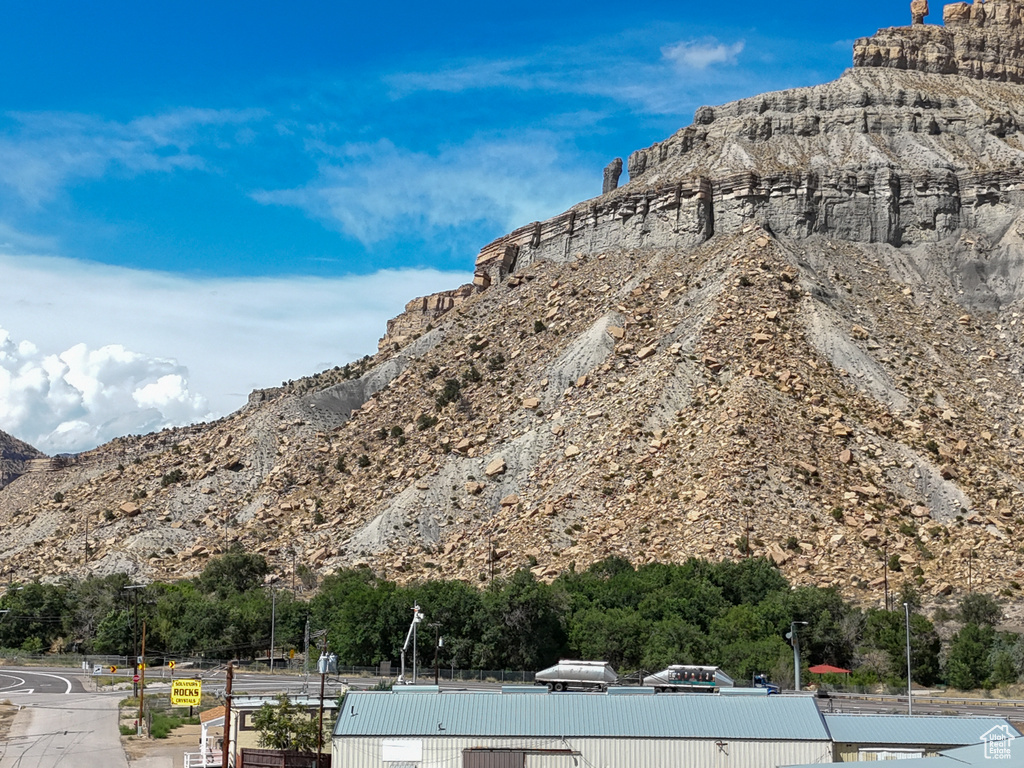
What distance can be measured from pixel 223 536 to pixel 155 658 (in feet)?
66.8

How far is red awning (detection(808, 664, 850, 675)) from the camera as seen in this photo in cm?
7219

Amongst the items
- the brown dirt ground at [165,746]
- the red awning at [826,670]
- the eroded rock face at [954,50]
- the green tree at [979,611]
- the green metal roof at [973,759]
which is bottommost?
the brown dirt ground at [165,746]

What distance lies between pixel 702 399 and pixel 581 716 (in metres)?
58.1

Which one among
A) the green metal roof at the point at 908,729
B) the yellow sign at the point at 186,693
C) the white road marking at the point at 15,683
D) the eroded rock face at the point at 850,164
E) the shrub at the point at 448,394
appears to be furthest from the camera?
the eroded rock face at the point at 850,164

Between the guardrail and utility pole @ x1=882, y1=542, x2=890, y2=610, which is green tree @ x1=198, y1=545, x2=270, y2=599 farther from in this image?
the guardrail

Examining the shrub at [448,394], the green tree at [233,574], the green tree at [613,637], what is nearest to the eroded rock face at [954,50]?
the shrub at [448,394]

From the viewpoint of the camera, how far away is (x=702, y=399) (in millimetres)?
100438

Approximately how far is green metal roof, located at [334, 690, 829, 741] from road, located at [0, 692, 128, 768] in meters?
12.9

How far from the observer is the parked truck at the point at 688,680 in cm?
4912

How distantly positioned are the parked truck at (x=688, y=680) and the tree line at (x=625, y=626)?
1797cm

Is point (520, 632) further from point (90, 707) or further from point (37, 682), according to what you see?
point (37, 682)

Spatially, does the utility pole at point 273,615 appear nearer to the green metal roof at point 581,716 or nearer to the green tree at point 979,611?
the green tree at point 979,611

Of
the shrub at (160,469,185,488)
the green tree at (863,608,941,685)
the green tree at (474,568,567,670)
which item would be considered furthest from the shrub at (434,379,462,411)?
the green tree at (863,608,941,685)

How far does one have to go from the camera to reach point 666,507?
92250mm
